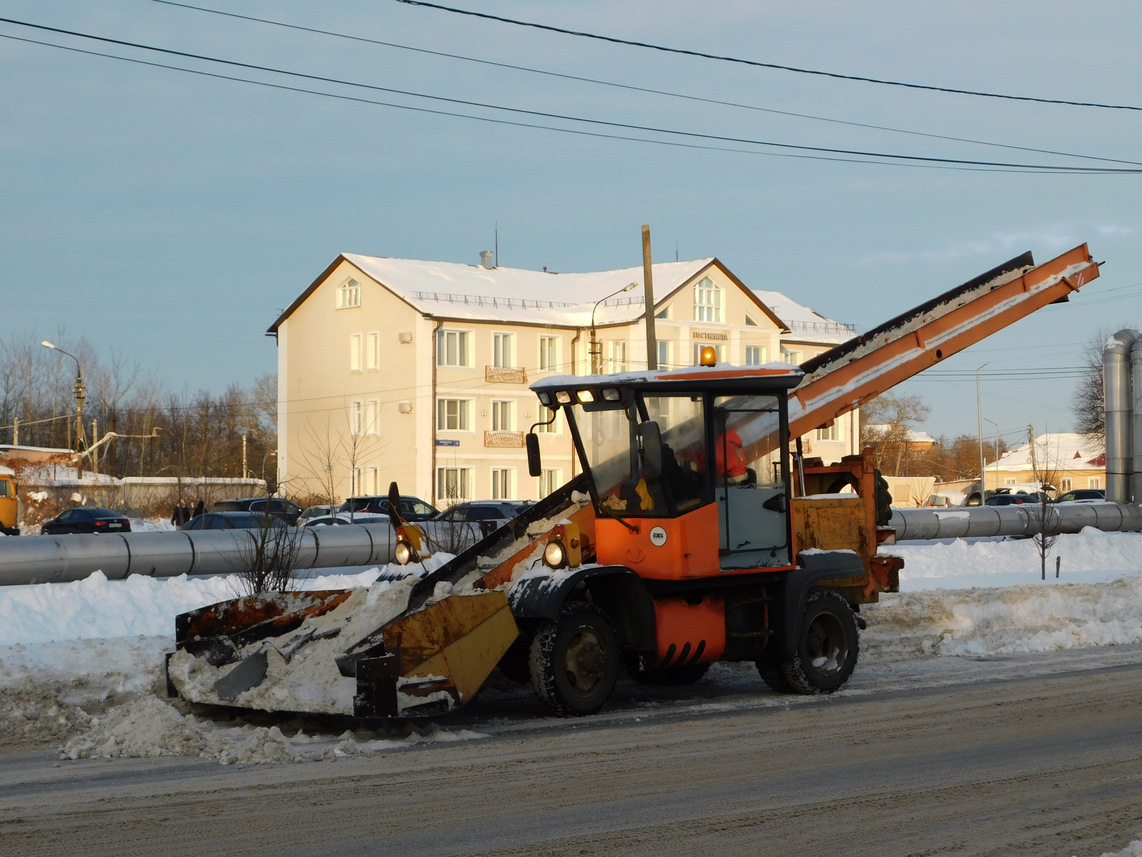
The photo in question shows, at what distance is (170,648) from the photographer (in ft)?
38.9

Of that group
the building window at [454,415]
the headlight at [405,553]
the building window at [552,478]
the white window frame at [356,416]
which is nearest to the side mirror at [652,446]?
the headlight at [405,553]

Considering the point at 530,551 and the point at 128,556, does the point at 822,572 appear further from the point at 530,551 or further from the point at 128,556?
the point at 128,556

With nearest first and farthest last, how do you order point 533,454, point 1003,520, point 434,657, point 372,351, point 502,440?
1. point 434,657
2. point 533,454
3. point 1003,520
4. point 502,440
5. point 372,351

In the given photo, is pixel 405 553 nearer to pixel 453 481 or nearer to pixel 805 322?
pixel 453 481

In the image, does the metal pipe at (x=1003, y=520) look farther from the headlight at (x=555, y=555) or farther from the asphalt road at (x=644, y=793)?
the asphalt road at (x=644, y=793)

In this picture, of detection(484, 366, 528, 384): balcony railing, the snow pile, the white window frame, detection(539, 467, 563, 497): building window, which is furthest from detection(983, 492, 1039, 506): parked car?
the snow pile

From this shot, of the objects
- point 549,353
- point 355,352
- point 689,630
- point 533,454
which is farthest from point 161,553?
point 549,353

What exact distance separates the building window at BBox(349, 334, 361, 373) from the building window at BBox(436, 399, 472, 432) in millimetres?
5098

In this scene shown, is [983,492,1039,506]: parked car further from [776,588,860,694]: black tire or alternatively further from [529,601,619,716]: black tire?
[529,601,619,716]: black tire

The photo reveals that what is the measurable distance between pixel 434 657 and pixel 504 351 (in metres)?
49.1

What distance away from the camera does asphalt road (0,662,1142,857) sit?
6395mm

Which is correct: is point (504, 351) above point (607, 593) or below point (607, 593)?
above

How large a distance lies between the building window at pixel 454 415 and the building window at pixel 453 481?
175 centimetres

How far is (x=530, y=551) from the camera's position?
10250mm
